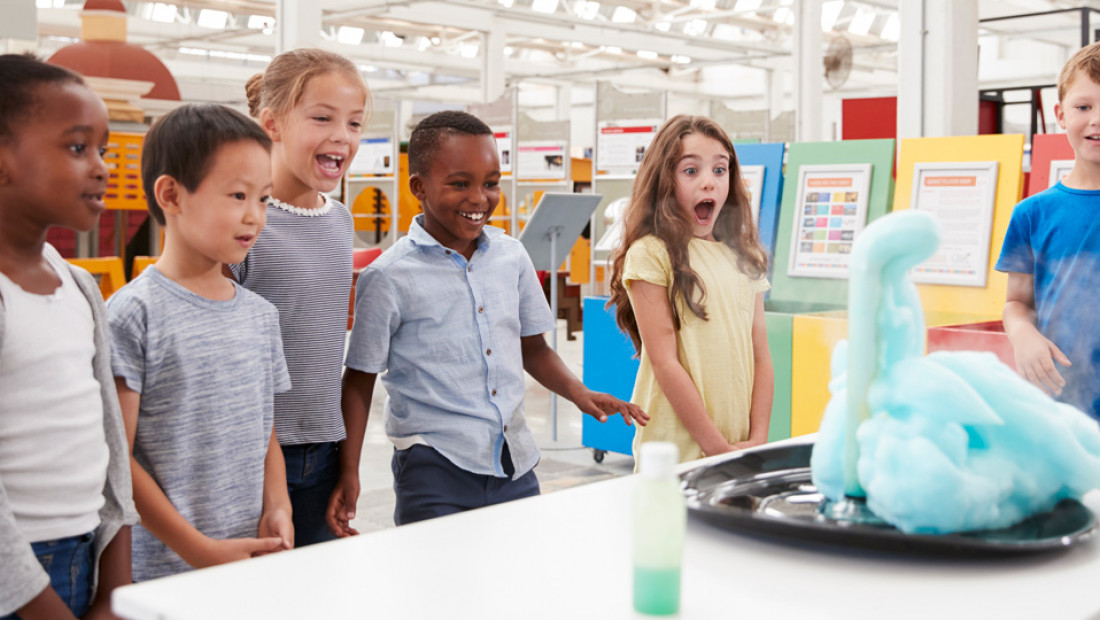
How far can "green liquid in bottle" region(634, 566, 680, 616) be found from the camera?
783mm

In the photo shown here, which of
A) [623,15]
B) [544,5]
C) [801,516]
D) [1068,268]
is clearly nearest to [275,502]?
[801,516]

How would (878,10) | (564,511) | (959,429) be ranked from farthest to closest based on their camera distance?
1. (878,10)
2. (564,511)
3. (959,429)

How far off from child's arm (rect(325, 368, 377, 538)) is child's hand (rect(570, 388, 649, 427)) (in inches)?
14.0

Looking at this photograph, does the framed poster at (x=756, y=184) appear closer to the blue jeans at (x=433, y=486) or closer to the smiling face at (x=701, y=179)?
the smiling face at (x=701, y=179)

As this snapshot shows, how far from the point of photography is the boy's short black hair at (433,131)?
172 cm

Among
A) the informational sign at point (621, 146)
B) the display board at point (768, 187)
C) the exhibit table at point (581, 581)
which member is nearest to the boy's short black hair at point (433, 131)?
the exhibit table at point (581, 581)

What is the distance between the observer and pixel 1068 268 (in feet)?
6.61

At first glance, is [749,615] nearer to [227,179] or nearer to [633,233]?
[227,179]

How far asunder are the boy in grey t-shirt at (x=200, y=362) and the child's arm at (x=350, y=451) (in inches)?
6.8

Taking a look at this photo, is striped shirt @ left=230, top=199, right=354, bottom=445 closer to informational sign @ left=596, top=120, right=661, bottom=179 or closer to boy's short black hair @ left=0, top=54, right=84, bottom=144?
boy's short black hair @ left=0, top=54, right=84, bottom=144

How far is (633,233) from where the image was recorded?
2059 mm

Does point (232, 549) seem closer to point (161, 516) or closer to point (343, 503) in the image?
point (161, 516)

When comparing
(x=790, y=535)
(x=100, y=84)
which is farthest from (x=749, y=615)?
(x=100, y=84)

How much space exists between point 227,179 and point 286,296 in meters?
0.26
